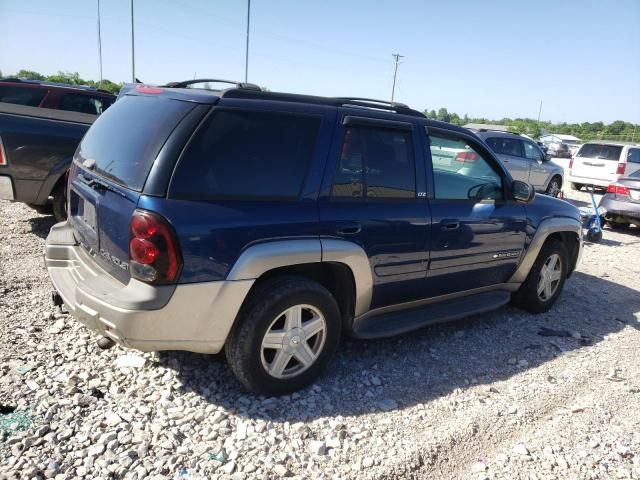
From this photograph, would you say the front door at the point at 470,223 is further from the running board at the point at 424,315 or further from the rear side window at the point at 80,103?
the rear side window at the point at 80,103

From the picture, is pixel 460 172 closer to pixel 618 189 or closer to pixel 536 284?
pixel 536 284

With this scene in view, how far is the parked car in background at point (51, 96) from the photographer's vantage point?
274 inches

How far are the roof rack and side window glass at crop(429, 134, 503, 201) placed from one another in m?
0.34

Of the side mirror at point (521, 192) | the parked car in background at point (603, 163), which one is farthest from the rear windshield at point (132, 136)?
the parked car in background at point (603, 163)

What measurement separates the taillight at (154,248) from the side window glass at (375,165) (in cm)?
113

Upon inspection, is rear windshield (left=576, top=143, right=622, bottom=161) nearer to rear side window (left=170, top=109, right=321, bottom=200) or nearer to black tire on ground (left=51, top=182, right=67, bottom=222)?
rear side window (left=170, top=109, right=321, bottom=200)

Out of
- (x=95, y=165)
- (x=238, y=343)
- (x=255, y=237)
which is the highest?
(x=95, y=165)

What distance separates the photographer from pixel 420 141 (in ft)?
12.5

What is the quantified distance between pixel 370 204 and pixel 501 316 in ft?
7.95

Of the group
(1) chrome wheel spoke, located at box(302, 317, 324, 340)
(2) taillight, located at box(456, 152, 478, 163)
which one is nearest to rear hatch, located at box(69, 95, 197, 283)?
(1) chrome wheel spoke, located at box(302, 317, 324, 340)

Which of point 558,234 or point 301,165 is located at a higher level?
point 301,165

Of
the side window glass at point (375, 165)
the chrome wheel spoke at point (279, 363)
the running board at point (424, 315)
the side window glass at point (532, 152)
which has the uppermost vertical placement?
the side window glass at point (375, 165)

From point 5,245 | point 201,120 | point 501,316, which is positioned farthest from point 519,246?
point 5,245

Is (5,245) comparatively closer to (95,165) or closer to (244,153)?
(95,165)
